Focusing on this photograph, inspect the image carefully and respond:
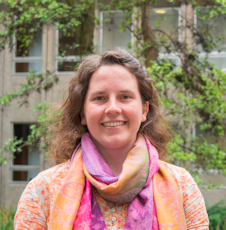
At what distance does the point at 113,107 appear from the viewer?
1688 mm

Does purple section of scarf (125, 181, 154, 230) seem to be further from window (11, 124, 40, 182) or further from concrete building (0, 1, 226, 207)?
window (11, 124, 40, 182)

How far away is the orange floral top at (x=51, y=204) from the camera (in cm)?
165

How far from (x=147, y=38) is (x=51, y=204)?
5.27m

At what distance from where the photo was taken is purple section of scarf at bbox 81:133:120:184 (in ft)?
5.55

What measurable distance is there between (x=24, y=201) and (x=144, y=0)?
4992 millimetres

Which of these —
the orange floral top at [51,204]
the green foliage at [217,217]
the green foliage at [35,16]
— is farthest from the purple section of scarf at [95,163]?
the green foliage at [35,16]

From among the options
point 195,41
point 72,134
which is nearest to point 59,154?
point 72,134

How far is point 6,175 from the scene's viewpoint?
10734mm

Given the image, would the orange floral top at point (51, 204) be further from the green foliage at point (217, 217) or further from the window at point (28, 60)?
the window at point (28, 60)

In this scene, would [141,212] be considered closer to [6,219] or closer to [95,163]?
[95,163]

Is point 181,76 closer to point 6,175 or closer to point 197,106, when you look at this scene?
point 197,106

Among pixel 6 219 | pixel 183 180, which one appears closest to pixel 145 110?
pixel 183 180

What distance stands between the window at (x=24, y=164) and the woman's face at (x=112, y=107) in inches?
373

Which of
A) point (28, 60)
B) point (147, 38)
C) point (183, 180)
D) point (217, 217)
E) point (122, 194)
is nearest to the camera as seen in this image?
point (122, 194)
